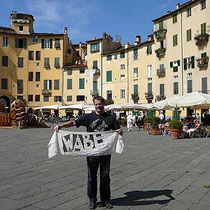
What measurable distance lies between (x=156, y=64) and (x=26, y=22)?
26.8 meters

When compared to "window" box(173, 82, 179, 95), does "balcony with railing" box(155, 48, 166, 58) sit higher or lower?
higher

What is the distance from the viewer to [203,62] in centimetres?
3219

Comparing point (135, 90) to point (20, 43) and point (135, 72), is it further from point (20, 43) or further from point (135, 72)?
point (20, 43)

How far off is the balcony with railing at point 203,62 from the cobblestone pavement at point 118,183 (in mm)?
26370

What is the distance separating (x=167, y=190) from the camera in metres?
4.80

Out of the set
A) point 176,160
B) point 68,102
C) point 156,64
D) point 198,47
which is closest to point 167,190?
point 176,160

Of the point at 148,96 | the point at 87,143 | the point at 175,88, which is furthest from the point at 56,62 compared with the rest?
the point at 87,143

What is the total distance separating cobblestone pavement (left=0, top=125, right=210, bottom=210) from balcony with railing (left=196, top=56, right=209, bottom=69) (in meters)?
26.4

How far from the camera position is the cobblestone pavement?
4.09 meters

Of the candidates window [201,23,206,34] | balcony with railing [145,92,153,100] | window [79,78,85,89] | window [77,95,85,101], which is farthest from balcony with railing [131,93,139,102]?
window [201,23,206,34]

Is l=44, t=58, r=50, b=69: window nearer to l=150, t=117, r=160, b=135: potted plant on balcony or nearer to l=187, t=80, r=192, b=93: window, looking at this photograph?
l=187, t=80, r=192, b=93: window

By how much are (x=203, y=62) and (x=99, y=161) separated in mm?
30916

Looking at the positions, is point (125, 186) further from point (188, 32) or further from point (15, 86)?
point (15, 86)

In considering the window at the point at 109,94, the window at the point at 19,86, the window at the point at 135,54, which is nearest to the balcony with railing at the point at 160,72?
the window at the point at 135,54
